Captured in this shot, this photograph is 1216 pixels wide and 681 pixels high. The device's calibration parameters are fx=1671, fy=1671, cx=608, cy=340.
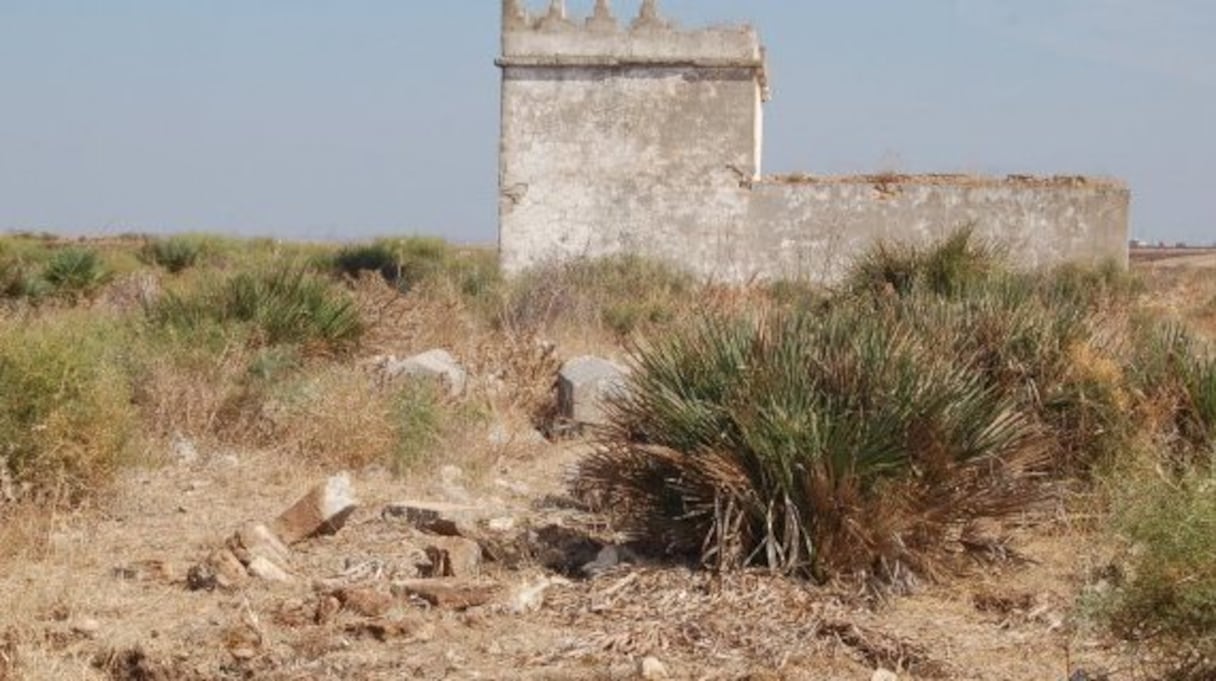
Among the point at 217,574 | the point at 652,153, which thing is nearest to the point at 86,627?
the point at 217,574

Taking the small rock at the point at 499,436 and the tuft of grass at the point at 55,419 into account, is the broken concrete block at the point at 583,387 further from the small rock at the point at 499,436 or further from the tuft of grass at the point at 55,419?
the tuft of grass at the point at 55,419

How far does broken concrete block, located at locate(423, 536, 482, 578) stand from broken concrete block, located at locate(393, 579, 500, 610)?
30 centimetres

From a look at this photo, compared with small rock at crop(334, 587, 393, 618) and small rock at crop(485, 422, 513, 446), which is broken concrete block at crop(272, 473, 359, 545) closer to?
small rock at crop(334, 587, 393, 618)

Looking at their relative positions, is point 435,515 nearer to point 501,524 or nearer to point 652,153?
point 501,524

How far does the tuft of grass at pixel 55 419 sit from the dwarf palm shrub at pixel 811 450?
2.98 meters

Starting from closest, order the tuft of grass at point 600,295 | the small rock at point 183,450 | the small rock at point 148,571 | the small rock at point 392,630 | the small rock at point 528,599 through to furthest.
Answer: the small rock at point 392,630 → the small rock at point 528,599 → the small rock at point 148,571 → the small rock at point 183,450 → the tuft of grass at point 600,295

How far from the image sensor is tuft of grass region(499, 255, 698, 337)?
18375 mm

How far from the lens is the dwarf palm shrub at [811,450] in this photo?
25.4 ft

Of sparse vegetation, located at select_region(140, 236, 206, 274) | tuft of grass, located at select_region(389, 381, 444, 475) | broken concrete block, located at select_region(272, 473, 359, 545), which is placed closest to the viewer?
broken concrete block, located at select_region(272, 473, 359, 545)

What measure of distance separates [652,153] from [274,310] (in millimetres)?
12683

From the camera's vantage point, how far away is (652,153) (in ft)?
87.1

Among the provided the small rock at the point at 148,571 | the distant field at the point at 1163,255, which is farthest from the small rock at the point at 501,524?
the distant field at the point at 1163,255

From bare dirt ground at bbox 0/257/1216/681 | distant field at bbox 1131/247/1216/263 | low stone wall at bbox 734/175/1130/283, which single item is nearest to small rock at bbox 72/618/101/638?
bare dirt ground at bbox 0/257/1216/681

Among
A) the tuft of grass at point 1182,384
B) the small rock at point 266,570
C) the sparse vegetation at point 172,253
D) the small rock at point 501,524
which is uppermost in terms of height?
the tuft of grass at point 1182,384
